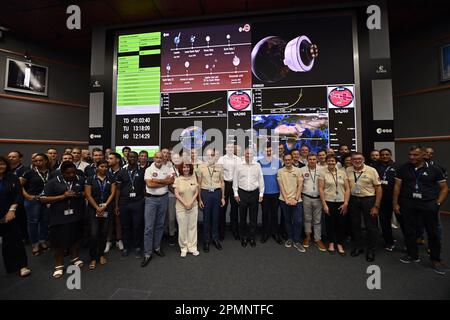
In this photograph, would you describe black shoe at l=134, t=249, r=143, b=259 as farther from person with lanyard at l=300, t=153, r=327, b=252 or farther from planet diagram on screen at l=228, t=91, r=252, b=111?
planet diagram on screen at l=228, t=91, r=252, b=111

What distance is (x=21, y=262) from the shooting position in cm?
261

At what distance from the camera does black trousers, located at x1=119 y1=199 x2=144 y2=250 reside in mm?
3039

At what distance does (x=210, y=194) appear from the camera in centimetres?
333

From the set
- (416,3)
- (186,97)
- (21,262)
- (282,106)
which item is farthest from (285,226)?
(416,3)

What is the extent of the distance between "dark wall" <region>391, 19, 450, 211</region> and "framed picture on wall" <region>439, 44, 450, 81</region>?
85 mm

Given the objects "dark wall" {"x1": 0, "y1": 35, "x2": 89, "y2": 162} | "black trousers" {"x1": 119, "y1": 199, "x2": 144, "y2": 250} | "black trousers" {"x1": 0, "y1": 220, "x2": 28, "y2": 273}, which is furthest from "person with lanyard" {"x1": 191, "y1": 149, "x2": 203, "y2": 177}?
"dark wall" {"x1": 0, "y1": 35, "x2": 89, "y2": 162}

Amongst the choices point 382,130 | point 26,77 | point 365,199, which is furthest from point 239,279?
point 26,77

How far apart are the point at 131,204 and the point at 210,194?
4.00 ft

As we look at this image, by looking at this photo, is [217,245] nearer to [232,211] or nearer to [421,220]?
[232,211]

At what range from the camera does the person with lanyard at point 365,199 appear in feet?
9.66

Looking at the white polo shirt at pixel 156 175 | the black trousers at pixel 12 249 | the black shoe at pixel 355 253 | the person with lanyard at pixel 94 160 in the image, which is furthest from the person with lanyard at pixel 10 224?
the black shoe at pixel 355 253

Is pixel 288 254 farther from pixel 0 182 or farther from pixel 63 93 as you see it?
pixel 63 93

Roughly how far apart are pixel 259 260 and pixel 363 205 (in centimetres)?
176

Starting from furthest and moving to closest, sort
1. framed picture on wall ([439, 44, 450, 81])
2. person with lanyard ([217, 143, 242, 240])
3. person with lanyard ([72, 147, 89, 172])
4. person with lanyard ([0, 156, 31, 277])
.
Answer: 1. framed picture on wall ([439, 44, 450, 81])
2. person with lanyard ([72, 147, 89, 172])
3. person with lanyard ([217, 143, 242, 240])
4. person with lanyard ([0, 156, 31, 277])
